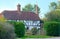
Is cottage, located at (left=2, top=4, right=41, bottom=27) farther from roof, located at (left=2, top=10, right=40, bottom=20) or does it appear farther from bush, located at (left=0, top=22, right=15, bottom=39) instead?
bush, located at (left=0, top=22, right=15, bottom=39)

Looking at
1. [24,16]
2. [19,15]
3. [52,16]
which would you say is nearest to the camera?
[52,16]

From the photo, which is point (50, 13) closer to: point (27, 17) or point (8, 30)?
point (27, 17)

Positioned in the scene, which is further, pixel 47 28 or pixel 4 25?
pixel 47 28

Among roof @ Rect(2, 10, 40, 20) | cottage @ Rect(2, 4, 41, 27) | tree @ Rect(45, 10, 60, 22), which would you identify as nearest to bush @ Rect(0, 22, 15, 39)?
tree @ Rect(45, 10, 60, 22)

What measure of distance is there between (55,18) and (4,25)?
3544cm

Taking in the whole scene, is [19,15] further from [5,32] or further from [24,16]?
[5,32]

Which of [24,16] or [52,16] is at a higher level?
[52,16]

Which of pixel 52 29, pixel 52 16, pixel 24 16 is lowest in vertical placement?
pixel 24 16

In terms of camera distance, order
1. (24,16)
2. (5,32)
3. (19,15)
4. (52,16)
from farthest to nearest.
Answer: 1. (24,16)
2. (19,15)
3. (52,16)
4. (5,32)

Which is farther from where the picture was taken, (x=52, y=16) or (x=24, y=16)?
(x=24, y=16)

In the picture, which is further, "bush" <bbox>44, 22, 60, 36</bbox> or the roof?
the roof

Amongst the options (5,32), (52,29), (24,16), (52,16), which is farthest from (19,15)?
(5,32)

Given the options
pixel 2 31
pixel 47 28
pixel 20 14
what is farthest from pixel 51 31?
pixel 20 14

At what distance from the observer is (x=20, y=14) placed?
7069cm
